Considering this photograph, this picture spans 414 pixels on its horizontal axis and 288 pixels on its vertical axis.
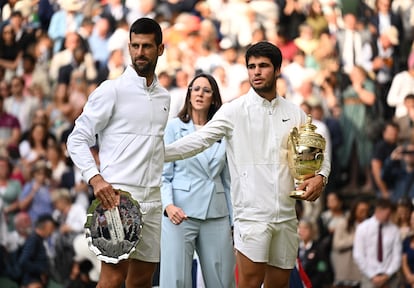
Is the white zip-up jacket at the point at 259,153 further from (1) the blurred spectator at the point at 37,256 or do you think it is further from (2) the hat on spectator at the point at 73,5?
(2) the hat on spectator at the point at 73,5

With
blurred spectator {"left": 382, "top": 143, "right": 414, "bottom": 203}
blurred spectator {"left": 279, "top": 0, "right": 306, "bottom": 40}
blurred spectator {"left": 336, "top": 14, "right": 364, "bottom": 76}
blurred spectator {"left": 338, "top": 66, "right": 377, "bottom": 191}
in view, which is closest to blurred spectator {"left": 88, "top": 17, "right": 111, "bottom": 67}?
blurred spectator {"left": 279, "top": 0, "right": 306, "bottom": 40}

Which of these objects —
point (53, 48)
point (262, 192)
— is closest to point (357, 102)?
point (53, 48)

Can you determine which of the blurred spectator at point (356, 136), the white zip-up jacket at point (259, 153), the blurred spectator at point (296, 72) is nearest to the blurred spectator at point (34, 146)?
the blurred spectator at point (296, 72)

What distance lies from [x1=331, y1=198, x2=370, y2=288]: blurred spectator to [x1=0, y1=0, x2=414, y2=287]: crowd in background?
0.02 metres

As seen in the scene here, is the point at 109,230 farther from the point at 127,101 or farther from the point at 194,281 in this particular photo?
the point at 194,281

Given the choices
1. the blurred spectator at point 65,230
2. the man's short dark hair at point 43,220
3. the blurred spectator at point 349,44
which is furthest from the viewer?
the blurred spectator at point 349,44

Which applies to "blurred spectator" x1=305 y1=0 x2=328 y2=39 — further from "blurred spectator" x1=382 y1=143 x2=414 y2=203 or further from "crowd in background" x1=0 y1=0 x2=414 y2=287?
"blurred spectator" x1=382 y1=143 x2=414 y2=203

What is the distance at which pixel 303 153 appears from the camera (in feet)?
26.7

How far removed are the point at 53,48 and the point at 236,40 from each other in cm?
271

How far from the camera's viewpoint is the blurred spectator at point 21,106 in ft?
53.4

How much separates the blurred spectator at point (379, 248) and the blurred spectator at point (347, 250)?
5.6 inches

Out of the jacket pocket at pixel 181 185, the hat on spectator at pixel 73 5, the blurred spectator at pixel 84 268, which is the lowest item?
the blurred spectator at pixel 84 268

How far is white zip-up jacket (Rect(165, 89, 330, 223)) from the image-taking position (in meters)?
8.18

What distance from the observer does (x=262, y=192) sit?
8.17m
